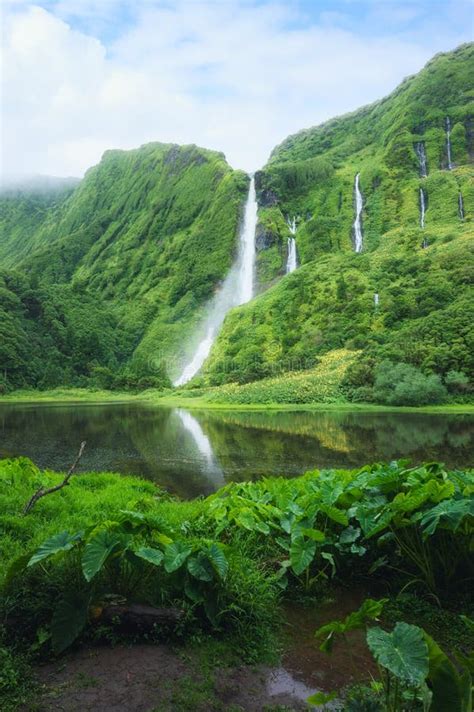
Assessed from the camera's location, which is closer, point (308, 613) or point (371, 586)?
point (308, 613)

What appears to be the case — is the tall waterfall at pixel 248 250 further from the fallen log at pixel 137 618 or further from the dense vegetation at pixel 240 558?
the fallen log at pixel 137 618

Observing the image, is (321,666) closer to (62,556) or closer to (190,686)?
(190,686)

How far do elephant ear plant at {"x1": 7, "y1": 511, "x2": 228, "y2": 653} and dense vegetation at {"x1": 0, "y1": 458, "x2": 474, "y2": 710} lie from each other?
0.04ft

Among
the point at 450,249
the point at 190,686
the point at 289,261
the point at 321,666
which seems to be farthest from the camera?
the point at 289,261

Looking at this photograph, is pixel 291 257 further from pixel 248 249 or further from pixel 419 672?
pixel 419 672

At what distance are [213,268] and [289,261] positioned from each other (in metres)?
25.6

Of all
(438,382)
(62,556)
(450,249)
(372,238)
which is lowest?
(438,382)

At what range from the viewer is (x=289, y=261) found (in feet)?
383

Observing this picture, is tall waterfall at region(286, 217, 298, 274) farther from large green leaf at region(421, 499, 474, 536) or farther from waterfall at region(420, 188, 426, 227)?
large green leaf at region(421, 499, 474, 536)

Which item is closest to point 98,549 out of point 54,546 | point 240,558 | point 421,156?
point 54,546

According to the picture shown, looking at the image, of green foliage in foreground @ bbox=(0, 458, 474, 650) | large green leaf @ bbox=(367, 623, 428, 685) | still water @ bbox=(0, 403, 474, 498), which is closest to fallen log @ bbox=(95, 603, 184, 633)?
green foliage in foreground @ bbox=(0, 458, 474, 650)

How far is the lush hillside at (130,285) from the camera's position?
333 feet

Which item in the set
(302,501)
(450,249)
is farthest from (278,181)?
(302,501)

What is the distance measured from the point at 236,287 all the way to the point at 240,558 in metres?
123
